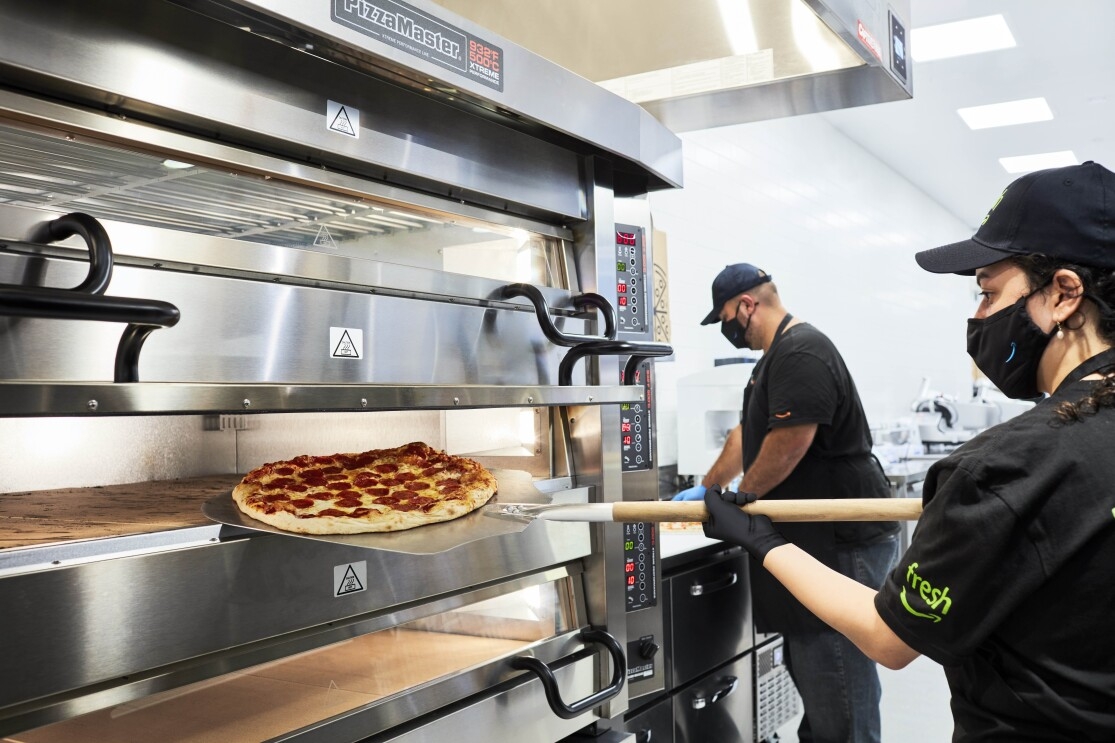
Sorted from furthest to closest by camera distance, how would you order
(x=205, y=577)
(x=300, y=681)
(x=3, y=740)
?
(x=300, y=681) → (x=205, y=577) → (x=3, y=740)

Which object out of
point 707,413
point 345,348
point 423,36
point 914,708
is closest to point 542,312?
point 345,348

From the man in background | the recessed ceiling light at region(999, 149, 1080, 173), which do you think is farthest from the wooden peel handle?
the recessed ceiling light at region(999, 149, 1080, 173)

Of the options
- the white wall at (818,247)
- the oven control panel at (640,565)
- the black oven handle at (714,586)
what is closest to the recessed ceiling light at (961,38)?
the white wall at (818,247)

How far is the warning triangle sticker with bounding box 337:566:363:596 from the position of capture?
128 cm

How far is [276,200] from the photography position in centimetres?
132

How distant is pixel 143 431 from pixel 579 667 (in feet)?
2.97

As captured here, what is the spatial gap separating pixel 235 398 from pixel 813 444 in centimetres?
230

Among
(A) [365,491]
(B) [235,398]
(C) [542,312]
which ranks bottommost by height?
(A) [365,491]

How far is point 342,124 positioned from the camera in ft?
4.36

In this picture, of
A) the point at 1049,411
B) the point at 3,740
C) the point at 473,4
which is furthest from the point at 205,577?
the point at 473,4

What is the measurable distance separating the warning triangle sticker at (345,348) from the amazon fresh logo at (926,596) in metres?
0.81

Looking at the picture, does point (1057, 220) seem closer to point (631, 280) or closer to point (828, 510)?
point (828, 510)

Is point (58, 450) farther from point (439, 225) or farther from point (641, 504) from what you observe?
point (641, 504)

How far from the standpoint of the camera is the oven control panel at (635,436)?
6.32 ft
